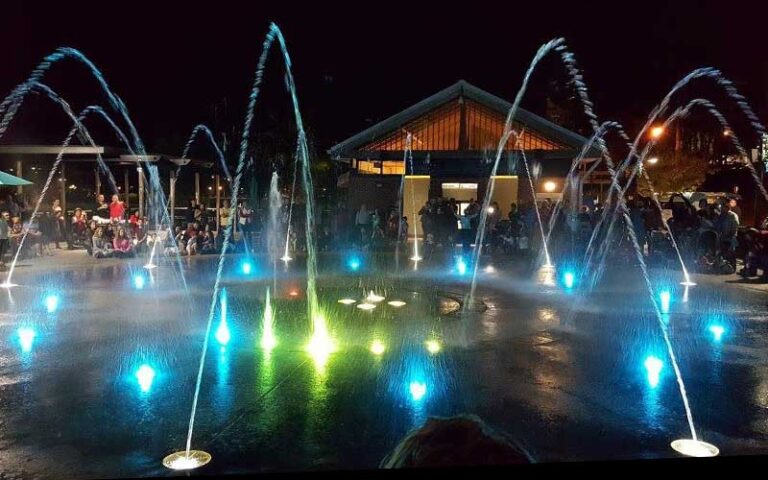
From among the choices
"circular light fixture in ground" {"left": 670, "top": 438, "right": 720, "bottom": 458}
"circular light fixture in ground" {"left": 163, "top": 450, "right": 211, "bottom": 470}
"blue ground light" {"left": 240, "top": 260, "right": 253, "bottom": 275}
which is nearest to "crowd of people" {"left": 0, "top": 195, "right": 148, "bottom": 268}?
"blue ground light" {"left": 240, "top": 260, "right": 253, "bottom": 275}

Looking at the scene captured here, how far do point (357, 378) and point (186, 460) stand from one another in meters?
2.32

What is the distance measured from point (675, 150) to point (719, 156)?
16.0 ft

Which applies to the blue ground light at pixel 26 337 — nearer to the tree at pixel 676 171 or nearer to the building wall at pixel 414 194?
the building wall at pixel 414 194

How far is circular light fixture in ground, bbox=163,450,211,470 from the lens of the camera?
443 centimetres

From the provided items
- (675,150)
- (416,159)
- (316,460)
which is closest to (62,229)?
(416,159)

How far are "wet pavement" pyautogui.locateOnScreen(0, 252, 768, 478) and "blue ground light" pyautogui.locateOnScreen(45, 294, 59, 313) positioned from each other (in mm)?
114

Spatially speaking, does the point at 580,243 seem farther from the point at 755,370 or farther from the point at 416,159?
the point at 755,370

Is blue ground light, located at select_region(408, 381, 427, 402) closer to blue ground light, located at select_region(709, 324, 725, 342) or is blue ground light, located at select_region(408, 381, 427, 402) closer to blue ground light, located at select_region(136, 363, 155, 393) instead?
blue ground light, located at select_region(136, 363, 155, 393)

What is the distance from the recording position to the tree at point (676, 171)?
136 feet

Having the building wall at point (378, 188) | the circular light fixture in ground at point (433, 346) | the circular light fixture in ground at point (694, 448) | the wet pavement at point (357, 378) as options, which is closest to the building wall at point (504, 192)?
the building wall at point (378, 188)

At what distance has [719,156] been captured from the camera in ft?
149

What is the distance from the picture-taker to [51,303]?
36.6 feet

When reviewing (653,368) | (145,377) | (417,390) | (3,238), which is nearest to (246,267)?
(3,238)

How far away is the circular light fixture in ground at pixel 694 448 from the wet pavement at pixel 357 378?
11cm
